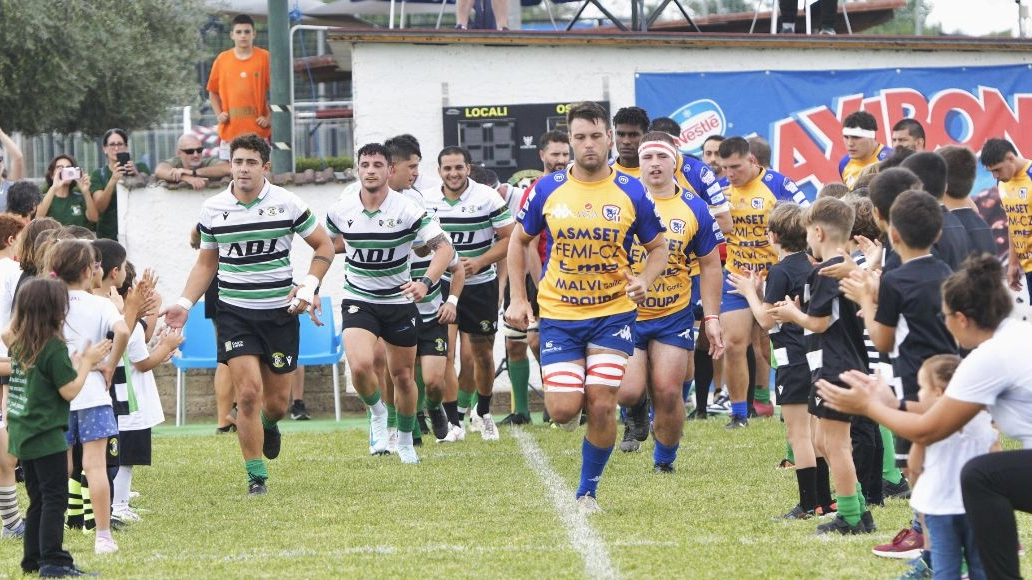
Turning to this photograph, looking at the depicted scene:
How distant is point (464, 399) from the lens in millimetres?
13070

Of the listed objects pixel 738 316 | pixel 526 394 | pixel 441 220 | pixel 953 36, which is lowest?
pixel 526 394

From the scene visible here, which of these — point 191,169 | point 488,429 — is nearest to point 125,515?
point 488,429

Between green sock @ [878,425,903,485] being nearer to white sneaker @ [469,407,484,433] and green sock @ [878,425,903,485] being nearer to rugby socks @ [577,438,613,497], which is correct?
rugby socks @ [577,438,613,497]

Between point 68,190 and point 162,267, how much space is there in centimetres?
160

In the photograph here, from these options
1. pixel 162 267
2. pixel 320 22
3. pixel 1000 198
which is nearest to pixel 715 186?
pixel 1000 198

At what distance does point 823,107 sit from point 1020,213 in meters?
Answer: 3.26

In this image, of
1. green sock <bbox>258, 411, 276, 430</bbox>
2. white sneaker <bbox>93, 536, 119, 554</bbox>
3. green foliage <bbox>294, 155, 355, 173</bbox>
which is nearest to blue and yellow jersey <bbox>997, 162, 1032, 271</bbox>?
green sock <bbox>258, 411, 276, 430</bbox>

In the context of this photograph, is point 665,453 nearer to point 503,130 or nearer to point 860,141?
point 860,141

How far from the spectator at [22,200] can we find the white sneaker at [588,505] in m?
4.30

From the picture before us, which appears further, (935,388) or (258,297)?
(258,297)

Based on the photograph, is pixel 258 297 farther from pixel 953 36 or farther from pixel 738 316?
pixel 953 36

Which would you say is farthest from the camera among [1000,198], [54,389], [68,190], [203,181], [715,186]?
[203,181]

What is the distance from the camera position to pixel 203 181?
15164 millimetres

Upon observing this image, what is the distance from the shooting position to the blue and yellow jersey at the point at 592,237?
27.3 ft
